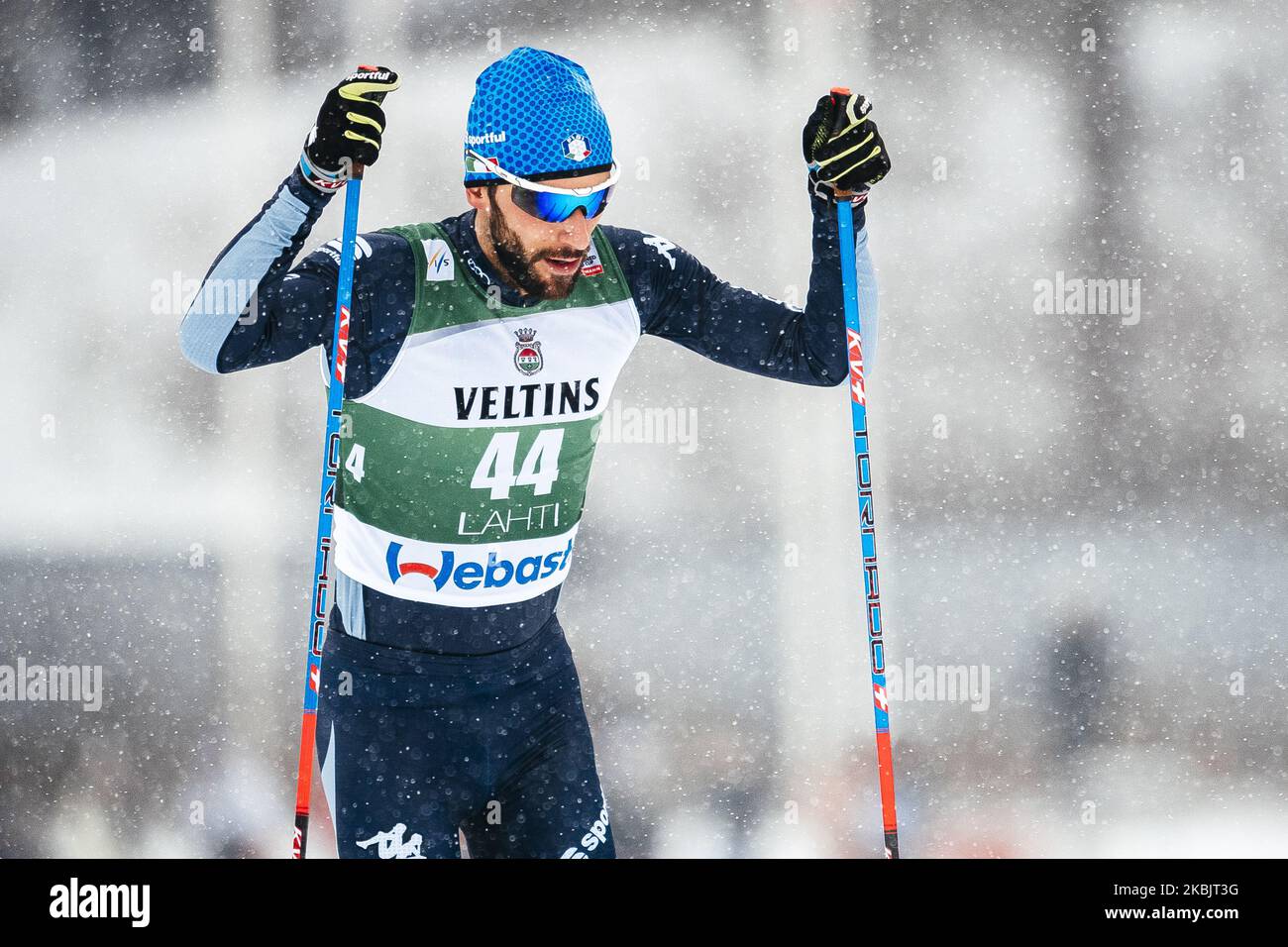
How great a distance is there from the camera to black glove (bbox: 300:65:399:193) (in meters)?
1.99

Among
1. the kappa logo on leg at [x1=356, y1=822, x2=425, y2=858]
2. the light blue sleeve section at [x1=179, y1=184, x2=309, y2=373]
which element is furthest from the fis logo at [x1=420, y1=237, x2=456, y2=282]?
the kappa logo on leg at [x1=356, y1=822, x2=425, y2=858]

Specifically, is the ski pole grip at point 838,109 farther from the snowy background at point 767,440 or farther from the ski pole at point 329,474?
the snowy background at point 767,440

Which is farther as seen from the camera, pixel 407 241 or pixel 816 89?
pixel 816 89

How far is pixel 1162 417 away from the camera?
4.11 meters

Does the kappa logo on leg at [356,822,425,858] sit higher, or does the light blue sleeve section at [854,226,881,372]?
the light blue sleeve section at [854,226,881,372]

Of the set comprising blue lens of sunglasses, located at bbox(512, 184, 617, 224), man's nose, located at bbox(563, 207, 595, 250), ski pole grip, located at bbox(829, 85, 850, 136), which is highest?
ski pole grip, located at bbox(829, 85, 850, 136)

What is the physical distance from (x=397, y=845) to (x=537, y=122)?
1.22 m

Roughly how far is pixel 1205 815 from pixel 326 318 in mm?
3406

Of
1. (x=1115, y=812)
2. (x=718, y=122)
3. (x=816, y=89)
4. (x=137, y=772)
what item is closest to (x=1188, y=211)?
(x=816, y=89)

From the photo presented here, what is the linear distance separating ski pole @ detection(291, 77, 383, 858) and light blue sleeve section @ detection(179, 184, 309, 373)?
98 mm

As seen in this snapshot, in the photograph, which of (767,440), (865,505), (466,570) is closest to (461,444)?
(466,570)

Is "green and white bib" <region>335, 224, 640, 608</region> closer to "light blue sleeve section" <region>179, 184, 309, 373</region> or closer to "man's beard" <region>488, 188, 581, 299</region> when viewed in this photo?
"man's beard" <region>488, 188, 581, 299</region>

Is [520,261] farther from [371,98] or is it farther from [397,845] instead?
[397,845]

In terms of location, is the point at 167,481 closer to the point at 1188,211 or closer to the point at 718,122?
the point at 718,122
